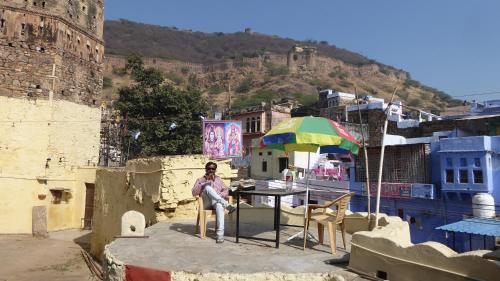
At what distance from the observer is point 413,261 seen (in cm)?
419

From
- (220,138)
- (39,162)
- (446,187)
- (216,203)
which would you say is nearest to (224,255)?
(216,203)

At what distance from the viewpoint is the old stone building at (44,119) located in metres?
19.1

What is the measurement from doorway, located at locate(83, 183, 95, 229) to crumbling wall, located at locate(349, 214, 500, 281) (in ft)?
62.9

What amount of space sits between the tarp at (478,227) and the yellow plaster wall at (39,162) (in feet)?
59.7

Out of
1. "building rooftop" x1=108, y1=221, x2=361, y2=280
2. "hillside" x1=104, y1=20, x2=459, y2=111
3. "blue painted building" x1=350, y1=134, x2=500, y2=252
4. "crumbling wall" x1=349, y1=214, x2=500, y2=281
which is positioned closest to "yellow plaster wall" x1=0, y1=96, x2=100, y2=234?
"building rooftop" x1=108, y1=221, x2=361, y2=280

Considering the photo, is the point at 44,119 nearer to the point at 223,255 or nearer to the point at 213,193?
the point at 213,193

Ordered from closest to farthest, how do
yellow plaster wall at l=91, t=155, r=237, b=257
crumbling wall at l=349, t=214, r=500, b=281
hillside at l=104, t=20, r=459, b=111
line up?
crumbling wall at l=349, t=214, r=500, b=281, yellow plaster wall at l=91, t=155, r=237, b=257, hillside at l=104, t=20, r=459, b=111

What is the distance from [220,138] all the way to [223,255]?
49.7 feet

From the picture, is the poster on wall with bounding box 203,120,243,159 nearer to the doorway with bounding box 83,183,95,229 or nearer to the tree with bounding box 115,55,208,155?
the doorway with bounding box 83,183,95,229

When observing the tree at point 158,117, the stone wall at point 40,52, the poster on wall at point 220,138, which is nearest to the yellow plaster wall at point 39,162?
the stone wall at point 40,52

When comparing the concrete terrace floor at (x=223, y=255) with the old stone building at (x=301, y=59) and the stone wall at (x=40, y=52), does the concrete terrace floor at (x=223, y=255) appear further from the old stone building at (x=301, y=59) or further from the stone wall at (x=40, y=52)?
the old stone building at (x=301, y=59)

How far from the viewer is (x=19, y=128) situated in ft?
63.0

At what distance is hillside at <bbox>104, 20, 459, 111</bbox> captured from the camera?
92.1 metres

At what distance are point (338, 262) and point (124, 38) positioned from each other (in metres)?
149
